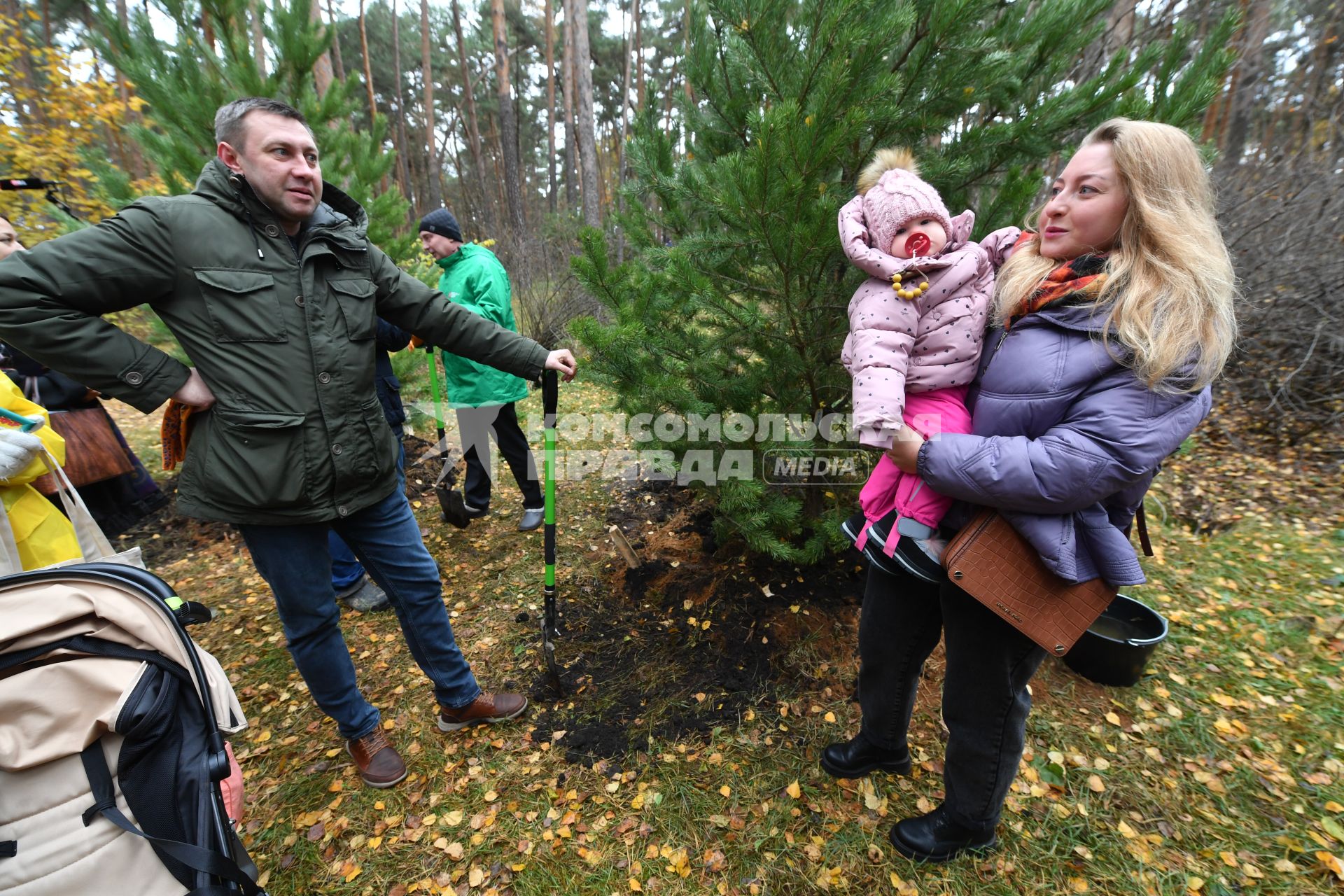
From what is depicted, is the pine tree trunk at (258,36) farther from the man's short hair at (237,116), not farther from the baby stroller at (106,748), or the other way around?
the baby stroller at (106,748)

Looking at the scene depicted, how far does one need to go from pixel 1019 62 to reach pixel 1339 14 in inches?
401

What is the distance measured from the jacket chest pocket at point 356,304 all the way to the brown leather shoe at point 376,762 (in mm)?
1603

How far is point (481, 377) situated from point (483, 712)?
2.11 m

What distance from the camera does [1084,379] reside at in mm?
1183

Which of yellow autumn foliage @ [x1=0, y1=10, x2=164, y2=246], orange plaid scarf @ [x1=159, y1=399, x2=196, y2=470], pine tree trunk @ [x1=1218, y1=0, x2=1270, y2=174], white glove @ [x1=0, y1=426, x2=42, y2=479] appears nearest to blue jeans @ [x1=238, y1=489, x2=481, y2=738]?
orange plaid scarf @ [x1=159, y1=399, x2=196, y2=470]

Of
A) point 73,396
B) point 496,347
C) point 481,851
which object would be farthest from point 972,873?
point 73,396

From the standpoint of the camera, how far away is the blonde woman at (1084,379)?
1.12 metres

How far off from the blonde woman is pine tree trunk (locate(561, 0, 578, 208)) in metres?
12.2

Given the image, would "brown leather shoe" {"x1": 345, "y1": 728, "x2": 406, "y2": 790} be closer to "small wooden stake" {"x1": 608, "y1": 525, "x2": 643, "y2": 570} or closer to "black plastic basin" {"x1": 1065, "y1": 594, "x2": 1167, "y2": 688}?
"small wooden stake" {"x1": 608, "y1": 525, "x2": 643, "y2": 570}

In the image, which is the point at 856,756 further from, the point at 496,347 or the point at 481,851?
the point at 496,347

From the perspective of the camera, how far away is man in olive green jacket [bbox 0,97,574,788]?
4.68 ft

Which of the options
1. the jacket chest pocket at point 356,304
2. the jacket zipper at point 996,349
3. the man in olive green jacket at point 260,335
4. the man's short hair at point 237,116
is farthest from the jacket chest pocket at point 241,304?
the jacket zipper at point 996,349

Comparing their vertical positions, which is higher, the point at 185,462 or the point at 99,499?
the point at 185,462

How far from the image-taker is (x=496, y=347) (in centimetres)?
208
